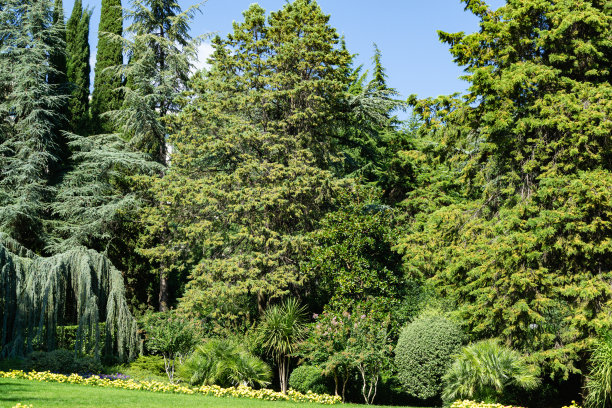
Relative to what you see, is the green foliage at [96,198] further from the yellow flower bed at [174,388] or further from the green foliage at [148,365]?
the yellow flower bed at [174,388]

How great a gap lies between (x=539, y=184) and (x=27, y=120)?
58.6ft

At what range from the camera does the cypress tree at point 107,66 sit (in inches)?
933

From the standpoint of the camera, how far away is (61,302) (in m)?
14.5

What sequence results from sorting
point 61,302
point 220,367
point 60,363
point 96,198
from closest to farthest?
point 220,367 → point 60,363 → point 61,302 → point 96,198

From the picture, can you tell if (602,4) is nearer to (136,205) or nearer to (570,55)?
(570,55)

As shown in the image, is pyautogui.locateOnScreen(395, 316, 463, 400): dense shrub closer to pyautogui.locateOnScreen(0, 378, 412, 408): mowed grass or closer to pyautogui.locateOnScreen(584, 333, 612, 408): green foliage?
pyautogui.locateOnScreen(584, 333, 612, 408): green foliage

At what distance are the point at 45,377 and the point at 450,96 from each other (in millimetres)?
12606

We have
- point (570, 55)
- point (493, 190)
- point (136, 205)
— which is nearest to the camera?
point (570, 55)

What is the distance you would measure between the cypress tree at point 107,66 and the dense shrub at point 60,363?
12.2m

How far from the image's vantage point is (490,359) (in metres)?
10.9

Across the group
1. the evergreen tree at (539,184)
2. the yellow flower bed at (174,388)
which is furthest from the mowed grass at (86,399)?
the evergreen tree at (539,184)

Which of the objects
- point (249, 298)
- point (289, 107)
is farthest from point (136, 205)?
point (289, 107)

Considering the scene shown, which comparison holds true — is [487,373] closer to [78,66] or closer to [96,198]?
[96,198]

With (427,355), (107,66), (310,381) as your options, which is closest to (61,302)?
(310,381)
